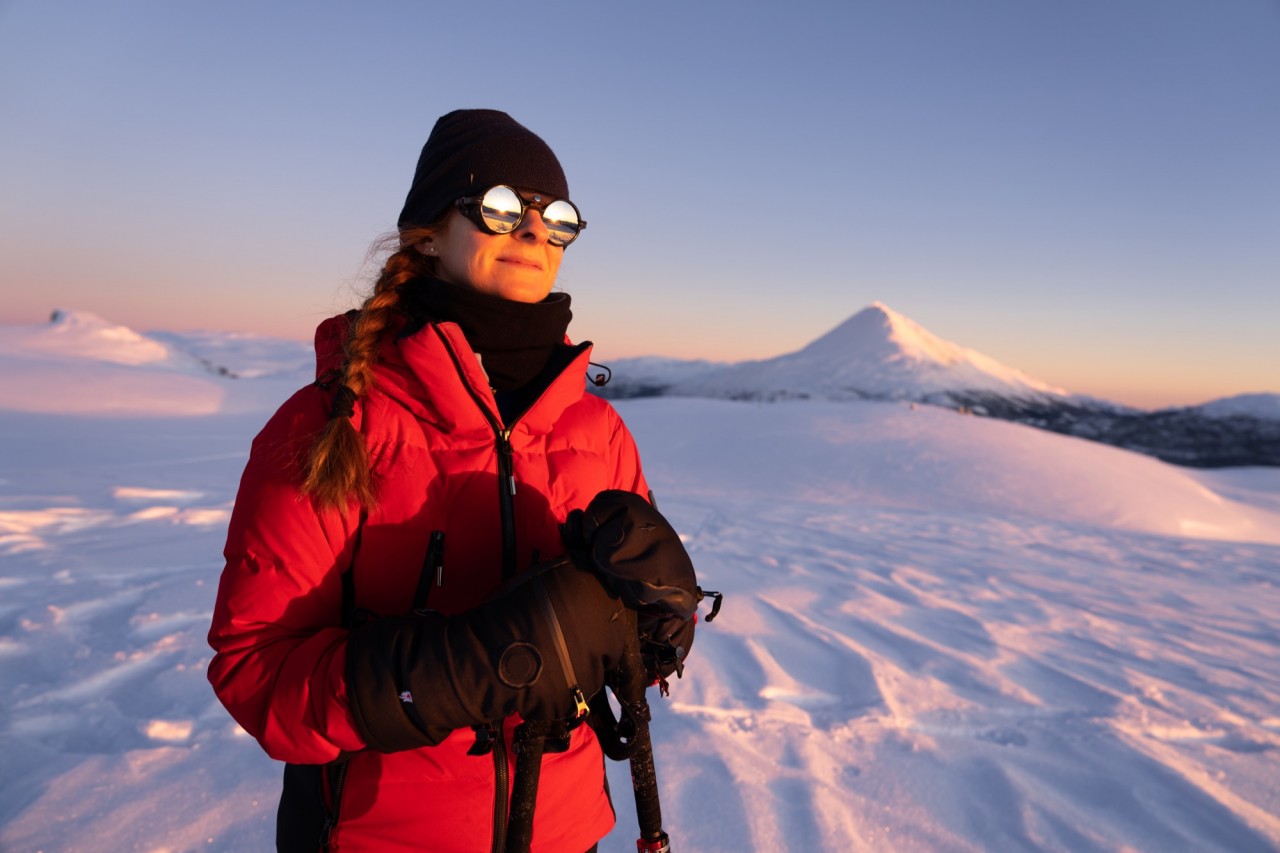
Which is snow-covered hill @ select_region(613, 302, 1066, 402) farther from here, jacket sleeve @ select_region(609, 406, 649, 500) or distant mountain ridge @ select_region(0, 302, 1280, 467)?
jacket sleeve @ select_region(609, 406, 649, 500)

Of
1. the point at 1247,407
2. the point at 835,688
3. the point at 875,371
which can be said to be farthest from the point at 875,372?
the point at 835,688

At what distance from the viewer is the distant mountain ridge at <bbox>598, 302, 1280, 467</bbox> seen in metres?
50.0

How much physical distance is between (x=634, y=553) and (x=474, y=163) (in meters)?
0.90

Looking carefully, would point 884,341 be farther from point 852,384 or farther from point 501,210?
point 501,210

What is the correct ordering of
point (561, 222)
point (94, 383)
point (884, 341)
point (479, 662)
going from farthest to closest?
point (884, 341)
point (94, 383)
point (561, 222)
point (479, 662)

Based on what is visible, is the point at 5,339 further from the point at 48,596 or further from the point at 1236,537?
the point at 1236,537

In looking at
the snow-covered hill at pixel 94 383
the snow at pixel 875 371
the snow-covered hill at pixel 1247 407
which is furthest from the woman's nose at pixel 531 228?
the snow-covered hill at pixel 1247 407

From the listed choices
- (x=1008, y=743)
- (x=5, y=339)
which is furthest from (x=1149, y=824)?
(x=5, y=339)

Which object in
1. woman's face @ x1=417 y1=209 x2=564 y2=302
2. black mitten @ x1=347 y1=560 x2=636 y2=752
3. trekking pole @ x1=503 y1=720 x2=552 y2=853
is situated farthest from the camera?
woman's face @ x1=417 y1=209 x2=564 y2=302

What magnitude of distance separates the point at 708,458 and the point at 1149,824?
13.2 m

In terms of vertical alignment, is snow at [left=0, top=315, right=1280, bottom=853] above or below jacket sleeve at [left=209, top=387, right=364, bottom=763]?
below

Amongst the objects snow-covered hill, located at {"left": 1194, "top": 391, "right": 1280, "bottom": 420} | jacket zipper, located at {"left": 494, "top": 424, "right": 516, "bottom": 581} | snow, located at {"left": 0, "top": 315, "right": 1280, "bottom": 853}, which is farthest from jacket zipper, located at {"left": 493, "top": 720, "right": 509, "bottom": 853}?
snow-covered hill, located at {"left": 1194, "top": 391, "right": 1280, "bottom": 420}

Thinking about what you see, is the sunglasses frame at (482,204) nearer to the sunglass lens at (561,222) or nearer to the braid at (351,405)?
the sunglass lens at (561,222)

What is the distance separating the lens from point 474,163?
1462 mm
